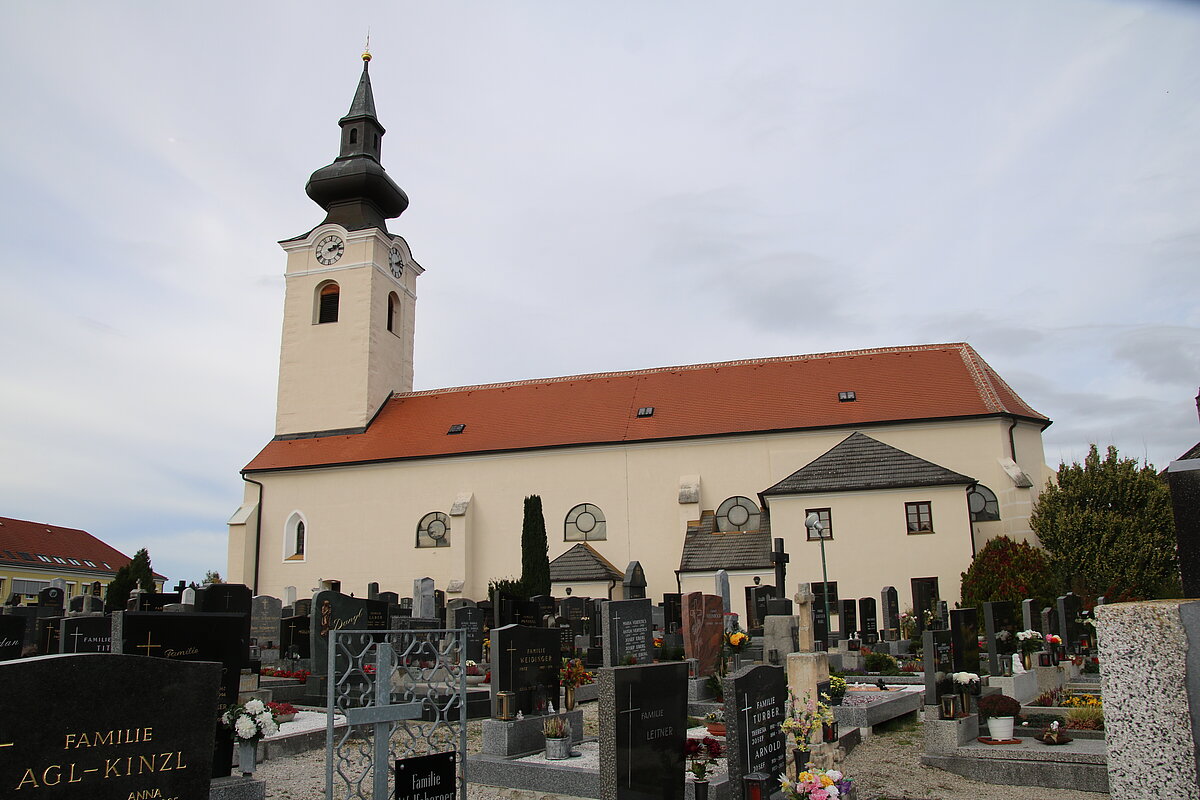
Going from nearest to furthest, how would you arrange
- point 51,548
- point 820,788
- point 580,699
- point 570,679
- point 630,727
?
point 820,788
point 630,727
point 570,679
point 580,699
point 51,548

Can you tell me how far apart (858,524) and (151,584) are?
2260cm

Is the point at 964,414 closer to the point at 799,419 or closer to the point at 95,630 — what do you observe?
the point at 799,419

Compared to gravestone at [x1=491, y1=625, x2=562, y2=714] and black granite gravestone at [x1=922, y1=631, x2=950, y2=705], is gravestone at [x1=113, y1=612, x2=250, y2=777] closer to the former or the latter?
gravestone at [x1=491, y1=625, x2=562, y2=714]

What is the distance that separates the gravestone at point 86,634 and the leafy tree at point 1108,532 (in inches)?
857

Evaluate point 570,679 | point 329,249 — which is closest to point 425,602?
point 570,679

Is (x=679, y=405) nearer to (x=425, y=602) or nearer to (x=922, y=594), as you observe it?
(x=922, y=594)

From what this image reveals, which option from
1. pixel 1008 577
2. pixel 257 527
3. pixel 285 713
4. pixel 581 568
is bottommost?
pixel 285 713

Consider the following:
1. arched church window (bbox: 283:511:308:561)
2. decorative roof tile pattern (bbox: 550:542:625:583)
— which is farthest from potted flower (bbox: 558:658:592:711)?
arched church window (bbox: 283:511:308:561)

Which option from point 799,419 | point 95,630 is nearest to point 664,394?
point 799,419

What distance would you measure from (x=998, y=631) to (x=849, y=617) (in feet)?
22.7

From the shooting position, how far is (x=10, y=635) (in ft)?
39.8

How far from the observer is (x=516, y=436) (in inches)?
1219

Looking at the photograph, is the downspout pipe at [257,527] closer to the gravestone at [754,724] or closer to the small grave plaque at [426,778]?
the gravestone at [754,724]

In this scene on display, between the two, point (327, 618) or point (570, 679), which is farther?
point (327, 618)
